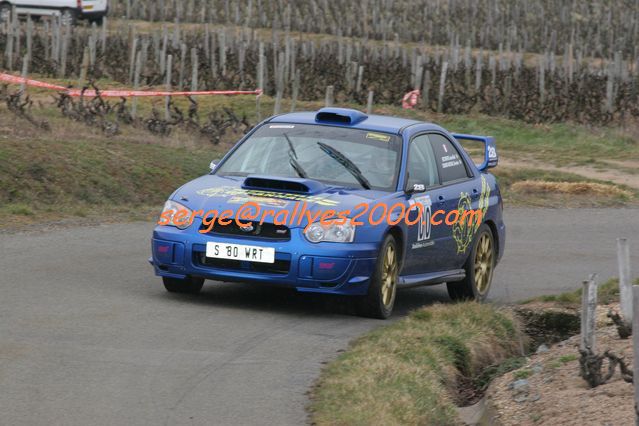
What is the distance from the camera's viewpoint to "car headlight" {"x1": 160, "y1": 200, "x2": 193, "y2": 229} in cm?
1101

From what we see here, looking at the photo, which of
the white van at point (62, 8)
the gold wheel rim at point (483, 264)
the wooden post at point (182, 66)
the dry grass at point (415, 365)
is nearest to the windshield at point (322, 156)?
the dry grass at point (415, 365)

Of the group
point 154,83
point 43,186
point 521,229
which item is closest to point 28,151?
point 43,186

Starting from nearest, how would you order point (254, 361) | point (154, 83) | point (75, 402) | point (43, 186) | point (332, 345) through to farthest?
point (75, 402) < point (254, 361) < point (332, 345) < point (43, 186) < point (154, 83)

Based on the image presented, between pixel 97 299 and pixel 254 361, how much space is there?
7.89ft

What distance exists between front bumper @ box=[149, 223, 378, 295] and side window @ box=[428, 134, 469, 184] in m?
1.94

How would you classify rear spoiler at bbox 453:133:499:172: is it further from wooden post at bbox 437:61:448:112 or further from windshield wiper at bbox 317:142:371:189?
wooden post at bbox 437:61:448:112

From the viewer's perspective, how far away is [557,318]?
12.2 m

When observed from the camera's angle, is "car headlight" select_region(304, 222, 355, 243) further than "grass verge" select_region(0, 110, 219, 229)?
No

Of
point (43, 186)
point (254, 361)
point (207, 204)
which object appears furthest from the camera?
point (43, 186)

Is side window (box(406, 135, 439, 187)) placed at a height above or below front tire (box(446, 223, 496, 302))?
above

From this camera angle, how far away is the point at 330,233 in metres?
10.8

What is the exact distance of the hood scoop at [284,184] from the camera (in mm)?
11117

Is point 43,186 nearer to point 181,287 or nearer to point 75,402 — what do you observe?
point 181,287

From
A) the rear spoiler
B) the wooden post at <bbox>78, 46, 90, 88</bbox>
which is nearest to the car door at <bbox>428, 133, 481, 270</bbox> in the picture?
the rear spoiler
